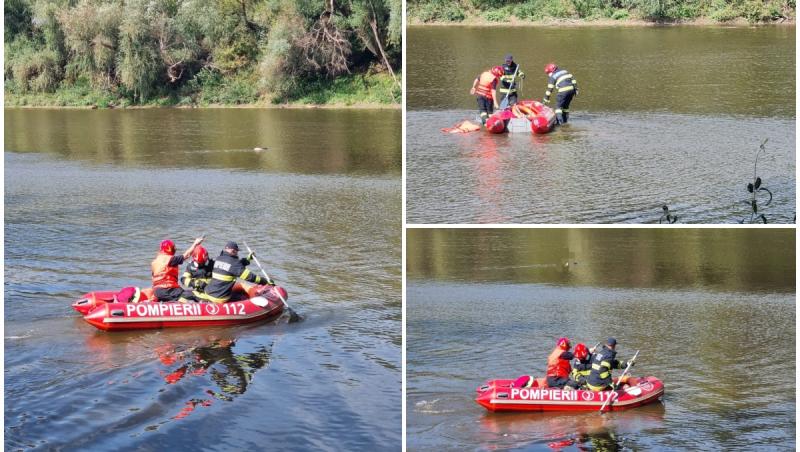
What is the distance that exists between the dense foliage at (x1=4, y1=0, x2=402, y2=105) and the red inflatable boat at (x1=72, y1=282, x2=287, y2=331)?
30634 millimetres

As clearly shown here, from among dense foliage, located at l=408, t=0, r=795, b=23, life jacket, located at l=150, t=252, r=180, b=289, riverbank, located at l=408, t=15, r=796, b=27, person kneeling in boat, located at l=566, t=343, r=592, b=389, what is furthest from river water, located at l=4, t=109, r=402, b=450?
dense foliage, located at l=408, t=0, r=795, b=23

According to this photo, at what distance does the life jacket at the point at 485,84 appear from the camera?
18344mm

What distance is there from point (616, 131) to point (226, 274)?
791 centimetres

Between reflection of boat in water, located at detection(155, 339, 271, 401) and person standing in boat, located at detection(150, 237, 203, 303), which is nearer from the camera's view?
reflection of boat in water, located at detection(155, 339, 271, 401)

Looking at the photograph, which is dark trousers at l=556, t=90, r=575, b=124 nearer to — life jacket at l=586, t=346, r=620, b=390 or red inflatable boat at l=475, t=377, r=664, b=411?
life jacket at l=586, t=346, r=620, b=390

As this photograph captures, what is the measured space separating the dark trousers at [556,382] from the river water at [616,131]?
2.34 metres

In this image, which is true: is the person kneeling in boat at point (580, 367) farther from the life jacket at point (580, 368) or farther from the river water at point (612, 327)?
the river water at point (612, 327)

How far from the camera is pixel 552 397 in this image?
14.0 metres

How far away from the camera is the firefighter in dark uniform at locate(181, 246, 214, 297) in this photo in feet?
53.3

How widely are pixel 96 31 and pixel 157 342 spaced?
1460 inches

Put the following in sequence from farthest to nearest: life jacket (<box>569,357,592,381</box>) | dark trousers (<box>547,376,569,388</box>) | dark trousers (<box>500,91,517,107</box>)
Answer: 1. dark trousers (<box>500,91,517,107</box>)
2. life jacket (<box>569,357,592,381</box>)
3. dark trousers (<box>547,376,569,388</box>)

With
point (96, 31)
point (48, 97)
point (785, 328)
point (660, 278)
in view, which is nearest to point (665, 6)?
point (660, 278)

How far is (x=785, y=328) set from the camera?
18922 mm

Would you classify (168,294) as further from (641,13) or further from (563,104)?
(641,13)
